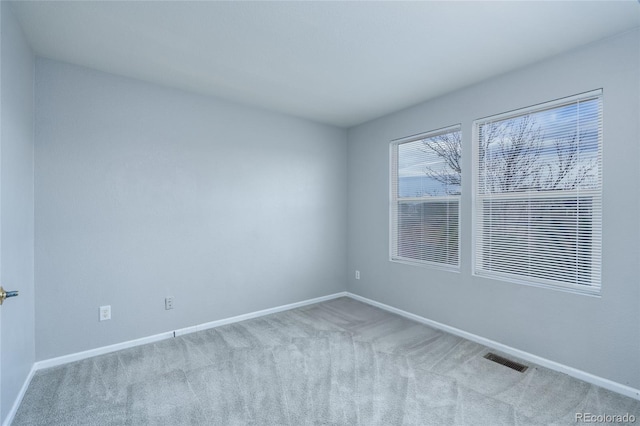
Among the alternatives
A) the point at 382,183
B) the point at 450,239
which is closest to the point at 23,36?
the point at 382,183

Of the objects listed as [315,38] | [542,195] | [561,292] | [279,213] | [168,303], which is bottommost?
[168,303]

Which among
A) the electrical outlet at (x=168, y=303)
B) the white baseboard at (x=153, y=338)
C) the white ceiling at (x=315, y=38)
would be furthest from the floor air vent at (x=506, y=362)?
the electrical outlet at (x=168, y=303)

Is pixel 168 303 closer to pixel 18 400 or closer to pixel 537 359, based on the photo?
pixel 18 400

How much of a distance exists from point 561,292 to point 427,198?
4.90ft

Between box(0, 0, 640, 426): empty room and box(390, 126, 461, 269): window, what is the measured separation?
26mm

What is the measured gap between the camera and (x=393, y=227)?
3.81 m

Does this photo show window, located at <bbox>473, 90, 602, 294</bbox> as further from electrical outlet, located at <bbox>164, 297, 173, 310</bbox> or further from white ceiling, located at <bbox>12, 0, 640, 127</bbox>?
electrical outlet, located at <bbox>164, 297, 173, 310</bbox>

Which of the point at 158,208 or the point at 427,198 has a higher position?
the point at 427,198

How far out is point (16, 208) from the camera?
1938 millimetres

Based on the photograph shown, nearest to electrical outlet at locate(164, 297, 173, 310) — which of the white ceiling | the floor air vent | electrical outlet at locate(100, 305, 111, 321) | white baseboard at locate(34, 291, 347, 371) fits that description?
white baseboard at locate(34, 291, 347, 371)

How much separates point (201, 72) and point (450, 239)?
2957 millimetres

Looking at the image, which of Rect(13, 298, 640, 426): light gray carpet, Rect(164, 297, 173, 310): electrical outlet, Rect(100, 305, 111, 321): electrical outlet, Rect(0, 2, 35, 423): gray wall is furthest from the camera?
Rect(164, 297, 173, 310): electrical outlet

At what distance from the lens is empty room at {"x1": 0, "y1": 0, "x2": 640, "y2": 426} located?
1.91 m

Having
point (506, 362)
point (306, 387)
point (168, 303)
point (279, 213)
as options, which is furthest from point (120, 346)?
point (506, 362)
